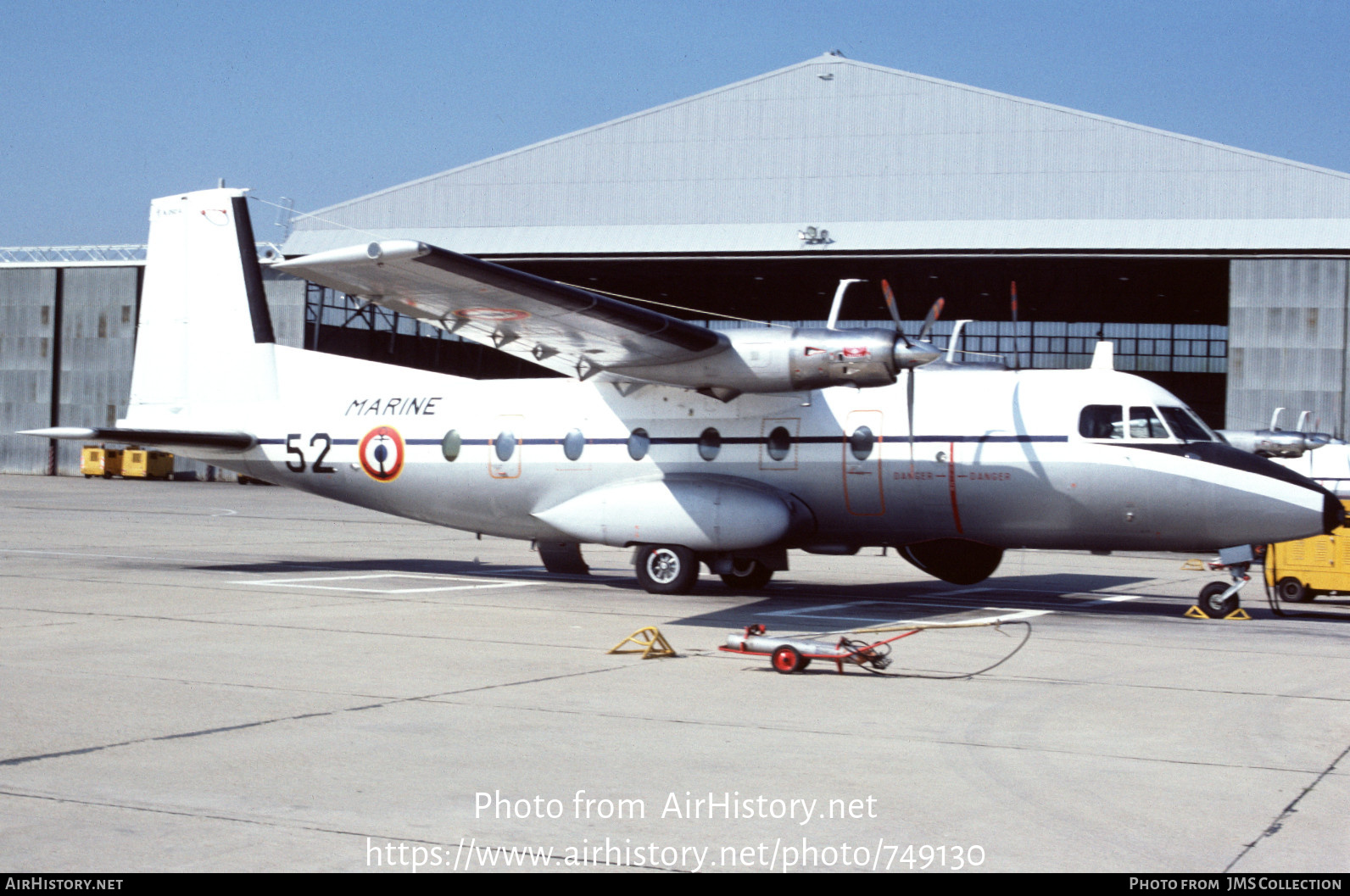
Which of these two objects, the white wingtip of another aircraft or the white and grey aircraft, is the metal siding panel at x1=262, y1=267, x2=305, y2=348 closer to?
the white and grey aircraft

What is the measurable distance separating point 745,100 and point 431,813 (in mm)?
41268

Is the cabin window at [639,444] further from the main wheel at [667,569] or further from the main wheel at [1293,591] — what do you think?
the main wheel at [1293,591]

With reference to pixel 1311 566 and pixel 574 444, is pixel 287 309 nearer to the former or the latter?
pixel 574 444

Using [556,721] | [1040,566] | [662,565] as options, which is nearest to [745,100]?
[1040,566]

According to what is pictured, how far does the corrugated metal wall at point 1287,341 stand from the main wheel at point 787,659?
107 feet

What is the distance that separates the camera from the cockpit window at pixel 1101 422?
1588 centimetres

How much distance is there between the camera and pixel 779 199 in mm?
44344

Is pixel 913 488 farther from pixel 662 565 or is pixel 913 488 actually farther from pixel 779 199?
pixel 779 199

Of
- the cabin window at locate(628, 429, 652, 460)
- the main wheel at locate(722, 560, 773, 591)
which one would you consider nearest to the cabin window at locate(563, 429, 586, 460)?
→ the cabin window at locate(628, 429, 652, 460)

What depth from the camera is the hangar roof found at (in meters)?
40.5

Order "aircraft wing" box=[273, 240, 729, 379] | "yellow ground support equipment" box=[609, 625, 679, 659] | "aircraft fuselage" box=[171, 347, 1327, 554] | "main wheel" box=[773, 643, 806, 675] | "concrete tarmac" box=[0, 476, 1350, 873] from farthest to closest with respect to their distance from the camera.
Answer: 1. "aircraft fuselage" box=[171, 347, 1327, 554]
2. "aircraft wing" box=[273, 240, 729, 379]
3. "yellow ground support equipment" box=[609, 625, 679, 659]
4. "main wheel" box=[773, 643, 806, 675]
5. "concrete tarmac" box=[0, 476, 1350, 873]

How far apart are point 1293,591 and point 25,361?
58137 mm

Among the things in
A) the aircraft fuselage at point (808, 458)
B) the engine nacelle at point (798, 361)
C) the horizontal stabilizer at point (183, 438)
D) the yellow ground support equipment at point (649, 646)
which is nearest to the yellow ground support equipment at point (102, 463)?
the aircraft fuselage at point (808, 458)

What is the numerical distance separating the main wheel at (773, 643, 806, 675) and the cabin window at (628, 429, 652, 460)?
7.40 meters
